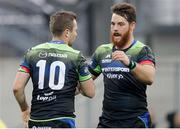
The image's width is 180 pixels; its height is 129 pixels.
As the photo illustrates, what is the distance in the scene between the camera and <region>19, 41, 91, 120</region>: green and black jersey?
7812 millimetres

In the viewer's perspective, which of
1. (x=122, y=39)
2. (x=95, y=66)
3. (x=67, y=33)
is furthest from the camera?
(x=95, y=66)

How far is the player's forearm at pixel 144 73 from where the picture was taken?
783cm

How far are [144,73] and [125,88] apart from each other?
0.34m

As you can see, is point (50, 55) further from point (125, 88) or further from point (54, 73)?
point (125, 88)

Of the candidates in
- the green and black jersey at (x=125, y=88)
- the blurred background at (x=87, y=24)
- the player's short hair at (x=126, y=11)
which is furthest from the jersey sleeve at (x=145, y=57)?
the blurred background at (x=87, y=24)

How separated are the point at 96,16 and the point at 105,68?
11145mm

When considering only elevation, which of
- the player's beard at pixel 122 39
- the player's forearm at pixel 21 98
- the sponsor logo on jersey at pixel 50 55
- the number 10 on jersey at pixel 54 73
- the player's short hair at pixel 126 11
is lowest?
the player's forearm at pixel 21 98

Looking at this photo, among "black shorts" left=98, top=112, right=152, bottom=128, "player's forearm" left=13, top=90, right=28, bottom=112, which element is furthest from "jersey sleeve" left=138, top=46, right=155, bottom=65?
"player's forearm" left=13, top=90, right=28, bottom=112

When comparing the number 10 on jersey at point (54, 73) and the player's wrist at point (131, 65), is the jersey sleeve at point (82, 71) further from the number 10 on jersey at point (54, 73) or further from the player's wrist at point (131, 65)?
the player's wrist at point (131, 65)

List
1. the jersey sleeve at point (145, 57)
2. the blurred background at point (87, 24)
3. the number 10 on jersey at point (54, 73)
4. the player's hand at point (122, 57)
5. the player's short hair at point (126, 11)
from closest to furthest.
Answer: the player's hand at point (122, 57), the number 10 on jersey at point (54, 73), the jersey sleeve at point (145, 57), the player's short hair at point (126, 11), the blurred background at point (87, 24)

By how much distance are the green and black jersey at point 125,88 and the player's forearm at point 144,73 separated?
0.40 feet

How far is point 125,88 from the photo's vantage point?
813 centimetres

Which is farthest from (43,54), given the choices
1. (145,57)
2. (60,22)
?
(145,57)

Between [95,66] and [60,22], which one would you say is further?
[95,66]
